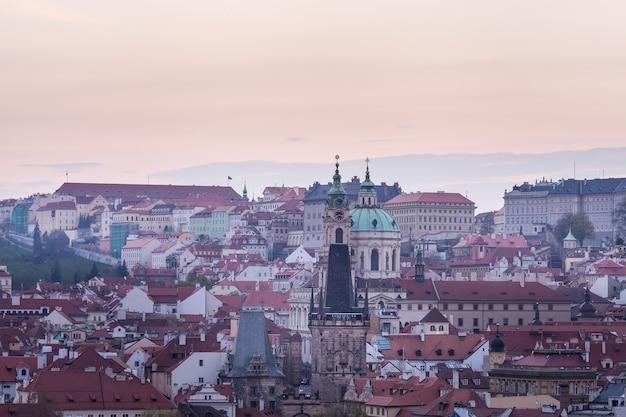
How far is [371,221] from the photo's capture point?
16212 cm

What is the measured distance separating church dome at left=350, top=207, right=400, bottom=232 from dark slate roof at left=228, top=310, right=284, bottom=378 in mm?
65825

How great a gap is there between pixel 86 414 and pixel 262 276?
114 m

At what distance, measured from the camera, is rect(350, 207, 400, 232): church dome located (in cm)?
16175

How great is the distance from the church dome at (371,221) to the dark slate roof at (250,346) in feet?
216

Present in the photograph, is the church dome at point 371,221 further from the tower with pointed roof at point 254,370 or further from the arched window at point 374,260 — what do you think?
the tower with pointed roof at point 254,370

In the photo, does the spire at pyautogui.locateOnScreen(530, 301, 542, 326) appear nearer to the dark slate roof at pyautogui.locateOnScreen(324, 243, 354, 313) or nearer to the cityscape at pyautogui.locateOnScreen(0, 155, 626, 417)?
the cityscape at pyautogui.locateOnScreen(0, 155, 626, 417)

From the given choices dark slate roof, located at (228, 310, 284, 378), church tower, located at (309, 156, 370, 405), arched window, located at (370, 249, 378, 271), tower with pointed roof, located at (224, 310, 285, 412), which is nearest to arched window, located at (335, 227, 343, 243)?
arched window, located at (370, 249, 378, 271)

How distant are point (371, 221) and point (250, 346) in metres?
68.5

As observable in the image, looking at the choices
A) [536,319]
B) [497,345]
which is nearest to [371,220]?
[536,319]

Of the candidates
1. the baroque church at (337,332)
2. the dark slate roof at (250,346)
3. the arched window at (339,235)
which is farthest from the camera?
the arched window at (339,235)

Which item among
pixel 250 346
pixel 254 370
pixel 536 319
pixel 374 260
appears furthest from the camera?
pixel 374 260

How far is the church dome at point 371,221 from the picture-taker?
161750 mm

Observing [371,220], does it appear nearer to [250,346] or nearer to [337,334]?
[337,334]

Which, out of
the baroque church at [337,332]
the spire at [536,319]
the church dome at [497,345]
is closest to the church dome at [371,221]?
the spire at [536,319]
